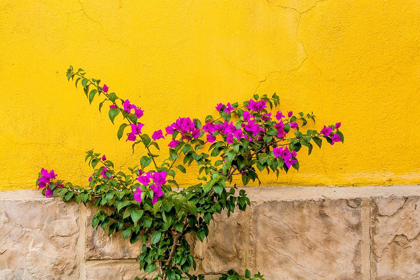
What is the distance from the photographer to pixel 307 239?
158 centimetres

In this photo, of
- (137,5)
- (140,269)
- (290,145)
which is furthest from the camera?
(137,5)

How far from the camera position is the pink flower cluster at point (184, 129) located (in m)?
1.46

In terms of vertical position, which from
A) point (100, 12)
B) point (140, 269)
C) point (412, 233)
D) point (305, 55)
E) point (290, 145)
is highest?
point (100, 12)

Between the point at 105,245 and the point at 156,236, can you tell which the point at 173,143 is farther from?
the point at 105,245

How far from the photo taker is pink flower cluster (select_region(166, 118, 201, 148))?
57.3 inches

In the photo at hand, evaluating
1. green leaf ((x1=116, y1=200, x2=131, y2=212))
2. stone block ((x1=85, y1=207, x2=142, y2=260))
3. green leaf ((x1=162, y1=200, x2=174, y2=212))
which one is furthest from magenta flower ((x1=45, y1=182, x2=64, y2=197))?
green leaf ((x1=162, y1=200, x2=174, y2=212))

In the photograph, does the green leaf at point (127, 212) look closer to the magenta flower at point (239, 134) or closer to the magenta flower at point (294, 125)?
the magenta flower at point (239, 134)

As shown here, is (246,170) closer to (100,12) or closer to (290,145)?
(290,145)

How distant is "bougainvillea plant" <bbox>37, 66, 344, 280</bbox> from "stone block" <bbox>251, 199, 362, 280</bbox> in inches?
4.9

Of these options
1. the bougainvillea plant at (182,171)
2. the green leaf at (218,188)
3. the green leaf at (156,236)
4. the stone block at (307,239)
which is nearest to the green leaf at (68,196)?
the bougainvillea plant at (182,171)

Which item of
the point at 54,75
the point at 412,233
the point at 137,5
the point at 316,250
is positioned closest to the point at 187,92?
the point at 137,5

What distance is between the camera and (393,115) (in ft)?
5.35

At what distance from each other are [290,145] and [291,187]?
0.28 meters

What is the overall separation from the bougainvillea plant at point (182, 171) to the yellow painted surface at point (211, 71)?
7 centimetres
